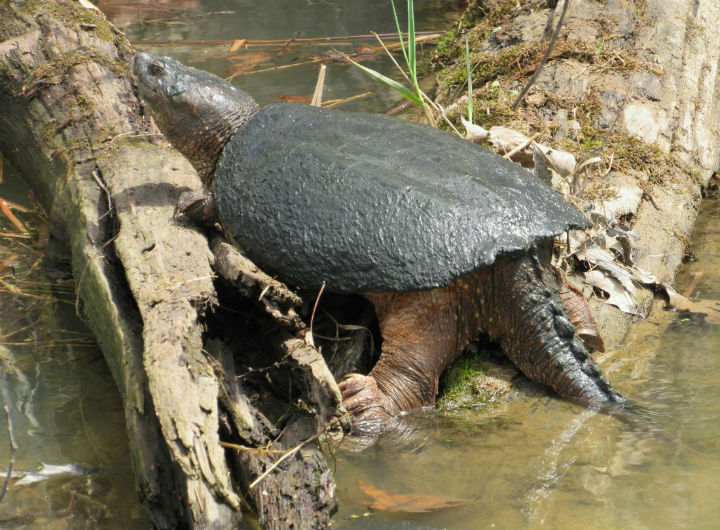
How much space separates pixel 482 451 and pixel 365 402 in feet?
1.70

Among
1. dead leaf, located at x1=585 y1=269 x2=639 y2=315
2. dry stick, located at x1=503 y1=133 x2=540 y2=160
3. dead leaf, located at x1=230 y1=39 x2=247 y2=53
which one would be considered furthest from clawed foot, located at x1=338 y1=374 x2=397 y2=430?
dead leaf, located at x1=230 y1=39 x2=247 y2=53

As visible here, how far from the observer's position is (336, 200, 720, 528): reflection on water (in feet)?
7.31

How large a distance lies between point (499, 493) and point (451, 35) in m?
4.99

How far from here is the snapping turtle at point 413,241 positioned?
8.82ft

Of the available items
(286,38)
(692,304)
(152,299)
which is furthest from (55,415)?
(286,38)

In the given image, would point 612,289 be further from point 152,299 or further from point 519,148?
point 152,299

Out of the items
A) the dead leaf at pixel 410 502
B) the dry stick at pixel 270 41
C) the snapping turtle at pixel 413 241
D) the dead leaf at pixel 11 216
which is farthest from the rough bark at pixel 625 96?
the dead leaf at pixel 11 216

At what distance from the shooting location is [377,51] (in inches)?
277

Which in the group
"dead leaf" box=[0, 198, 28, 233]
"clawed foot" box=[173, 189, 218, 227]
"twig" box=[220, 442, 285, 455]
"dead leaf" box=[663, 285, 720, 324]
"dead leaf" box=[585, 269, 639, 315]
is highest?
"clawed foot" box=[173, 189, 218, 227]

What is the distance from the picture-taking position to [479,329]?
297 cm

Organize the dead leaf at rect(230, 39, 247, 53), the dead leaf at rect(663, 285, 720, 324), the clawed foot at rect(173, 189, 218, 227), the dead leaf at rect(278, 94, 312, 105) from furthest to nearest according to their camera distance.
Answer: the dead leaf at rect(230, 39, 247, 53) < the dead leaf at rect(278, 94, 312, 105) < the dead leaf at rect(663, 285, 720, 324) < the clawed foot at rect(173, 189, 218, 227)

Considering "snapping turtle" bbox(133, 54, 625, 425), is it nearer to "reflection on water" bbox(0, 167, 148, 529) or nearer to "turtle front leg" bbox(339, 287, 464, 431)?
"turtle front leg" bbox(339, 287, 464, 431)

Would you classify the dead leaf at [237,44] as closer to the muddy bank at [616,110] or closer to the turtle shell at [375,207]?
the muddy bank at [616,110]

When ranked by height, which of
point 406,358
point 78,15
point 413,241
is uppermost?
point 78,15
